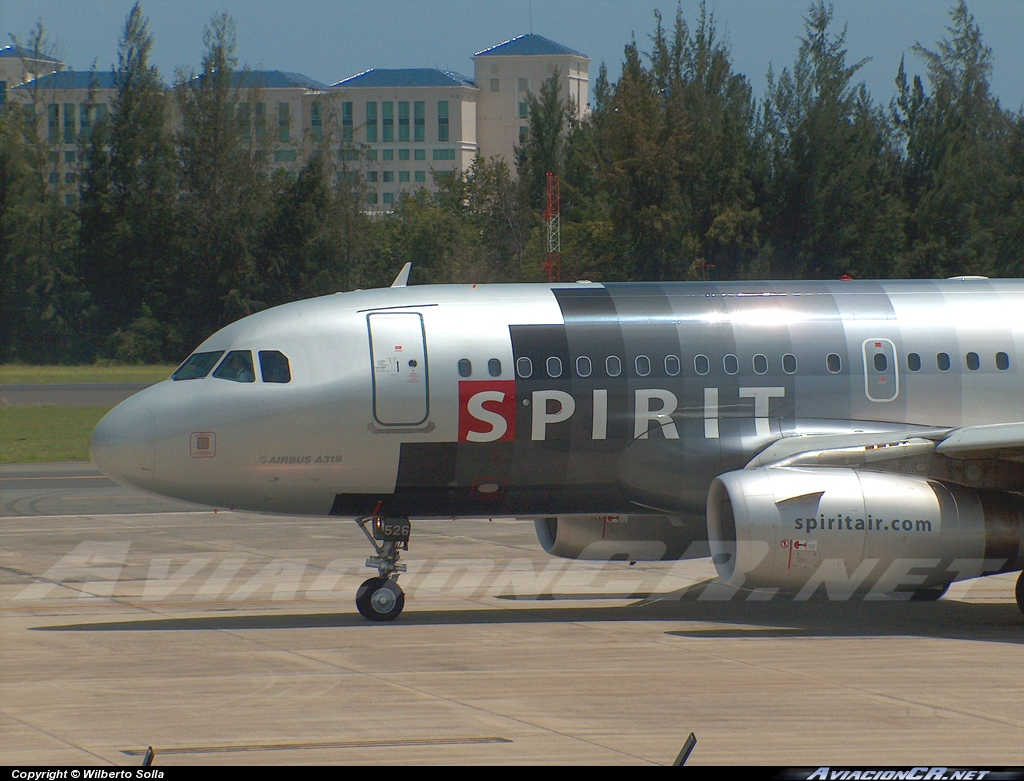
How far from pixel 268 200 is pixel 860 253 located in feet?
118

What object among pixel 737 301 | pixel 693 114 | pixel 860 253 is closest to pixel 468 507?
pixel 737 301

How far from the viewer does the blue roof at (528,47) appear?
16300cm

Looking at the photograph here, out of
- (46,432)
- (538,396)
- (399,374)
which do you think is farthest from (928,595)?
(46,432)

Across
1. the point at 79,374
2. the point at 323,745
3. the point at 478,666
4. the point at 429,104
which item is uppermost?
the point at 429,104

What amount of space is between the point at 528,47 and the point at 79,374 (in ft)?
327

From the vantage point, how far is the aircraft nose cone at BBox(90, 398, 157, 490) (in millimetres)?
15148

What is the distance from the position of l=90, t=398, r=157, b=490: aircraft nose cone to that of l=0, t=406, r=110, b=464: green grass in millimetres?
22076

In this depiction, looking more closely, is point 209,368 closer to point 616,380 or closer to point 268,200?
point 616,380

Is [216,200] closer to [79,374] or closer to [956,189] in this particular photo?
[79,374]

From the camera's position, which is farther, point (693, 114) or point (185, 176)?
point (185, 176)

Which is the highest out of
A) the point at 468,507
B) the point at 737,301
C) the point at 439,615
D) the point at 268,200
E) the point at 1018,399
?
the point at 268,200

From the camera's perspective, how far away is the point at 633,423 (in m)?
16.1

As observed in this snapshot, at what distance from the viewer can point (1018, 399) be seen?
16.9m

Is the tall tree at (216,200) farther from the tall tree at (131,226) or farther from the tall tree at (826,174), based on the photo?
the tall tree at (826,174)
